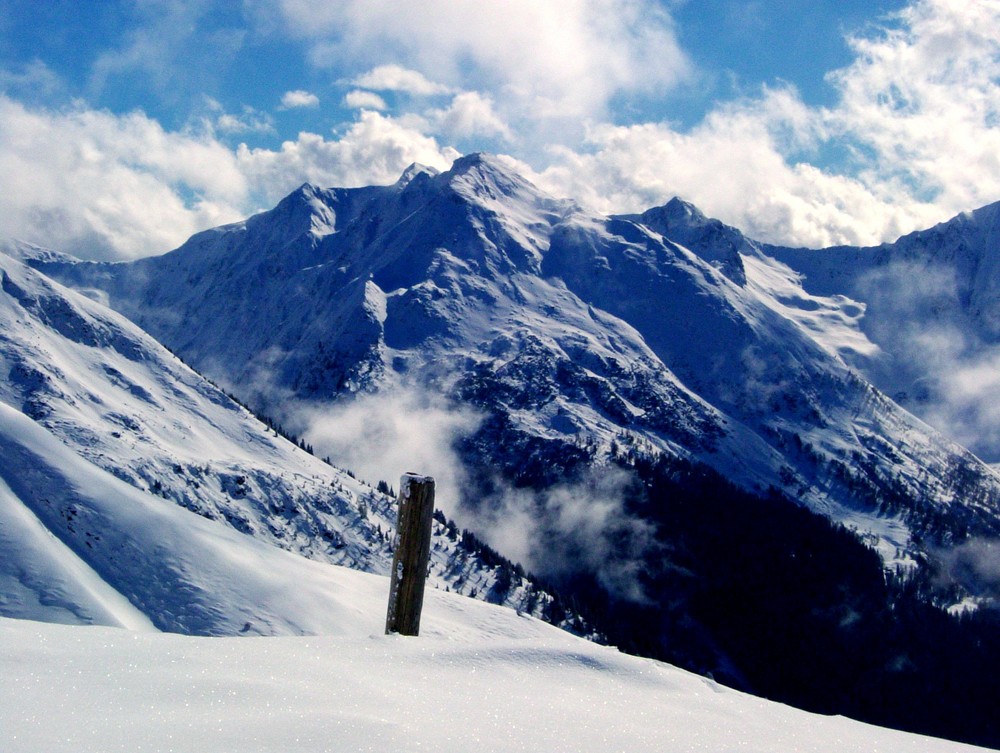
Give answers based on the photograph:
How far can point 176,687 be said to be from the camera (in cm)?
615

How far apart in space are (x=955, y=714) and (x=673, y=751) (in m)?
197

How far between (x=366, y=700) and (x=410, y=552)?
2813mm

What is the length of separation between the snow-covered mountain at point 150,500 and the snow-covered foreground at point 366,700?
20.9 m

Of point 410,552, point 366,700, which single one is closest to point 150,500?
point 410,552

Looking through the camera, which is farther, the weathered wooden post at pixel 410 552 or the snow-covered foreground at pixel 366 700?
the weathered wooden post at pixel 410 552

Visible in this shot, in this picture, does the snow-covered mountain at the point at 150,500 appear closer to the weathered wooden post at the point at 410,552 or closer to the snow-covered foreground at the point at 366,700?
the weathered wooden post at the point at 410,552

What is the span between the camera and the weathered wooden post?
358 inches

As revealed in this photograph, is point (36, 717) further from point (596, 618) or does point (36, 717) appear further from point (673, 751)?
point (596, 618)

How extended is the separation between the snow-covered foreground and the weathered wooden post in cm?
108

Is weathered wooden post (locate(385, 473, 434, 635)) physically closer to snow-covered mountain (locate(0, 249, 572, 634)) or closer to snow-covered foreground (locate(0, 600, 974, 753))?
snow-covered foreground (locate(0, 600, 974, 753))

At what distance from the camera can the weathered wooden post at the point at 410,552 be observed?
9.09 meters


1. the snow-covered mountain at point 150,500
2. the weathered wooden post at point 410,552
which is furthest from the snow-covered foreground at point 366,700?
the snow-covered mountain at point 150,500

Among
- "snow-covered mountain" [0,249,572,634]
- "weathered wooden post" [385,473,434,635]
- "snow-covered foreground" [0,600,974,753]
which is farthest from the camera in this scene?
"snow-covered mountain" [0,249,572,634]

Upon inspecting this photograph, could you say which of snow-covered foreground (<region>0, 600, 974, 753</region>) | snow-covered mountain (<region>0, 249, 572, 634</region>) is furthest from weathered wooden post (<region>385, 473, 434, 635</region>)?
snow-covered mountain (<region>0, 249, 572, 634</region>)
